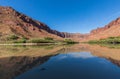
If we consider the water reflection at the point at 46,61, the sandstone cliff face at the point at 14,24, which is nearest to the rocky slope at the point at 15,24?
the sandstone cliff face at the point at 14,24

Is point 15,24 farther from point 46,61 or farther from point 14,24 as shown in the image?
point 46,61

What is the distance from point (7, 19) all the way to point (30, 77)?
170 m

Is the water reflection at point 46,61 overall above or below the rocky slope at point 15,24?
below

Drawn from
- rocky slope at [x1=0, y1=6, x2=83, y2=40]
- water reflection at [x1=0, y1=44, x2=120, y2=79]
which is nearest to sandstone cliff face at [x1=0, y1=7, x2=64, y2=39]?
rocky slope at [x1=0, y1=6, x2=83, y2=40]

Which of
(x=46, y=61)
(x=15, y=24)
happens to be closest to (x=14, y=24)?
(x=15, y=24)

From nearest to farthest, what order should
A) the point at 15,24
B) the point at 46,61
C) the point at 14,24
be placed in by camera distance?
the point at 46,61, the point at 14,24, the point at 15,24

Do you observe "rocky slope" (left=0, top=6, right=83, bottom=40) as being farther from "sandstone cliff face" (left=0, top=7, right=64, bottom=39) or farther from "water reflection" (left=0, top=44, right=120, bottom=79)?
Answer: "water reflection" (left=0, top=44, right=120, bottom=79)

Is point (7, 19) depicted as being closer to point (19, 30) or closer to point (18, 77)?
point (19, 30)

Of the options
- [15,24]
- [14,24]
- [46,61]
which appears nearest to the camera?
[46,61]

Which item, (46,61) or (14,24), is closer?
(46,61)

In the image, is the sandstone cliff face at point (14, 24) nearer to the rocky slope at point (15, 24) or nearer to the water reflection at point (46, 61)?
the rocky slope at point (15, 24)

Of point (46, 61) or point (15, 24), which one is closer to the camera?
point (46, 61)

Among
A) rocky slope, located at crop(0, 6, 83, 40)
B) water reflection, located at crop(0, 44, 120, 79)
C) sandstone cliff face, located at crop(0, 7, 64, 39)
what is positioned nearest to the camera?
water reflection, located at crop(0, 44, 120, 79)

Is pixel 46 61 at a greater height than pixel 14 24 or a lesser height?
lesser
